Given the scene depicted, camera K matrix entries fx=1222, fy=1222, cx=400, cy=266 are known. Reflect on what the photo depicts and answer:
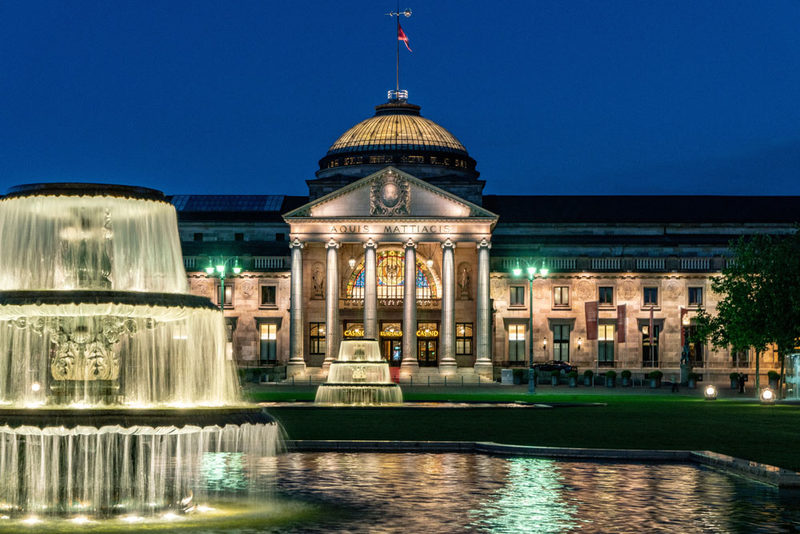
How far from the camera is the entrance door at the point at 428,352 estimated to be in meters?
104

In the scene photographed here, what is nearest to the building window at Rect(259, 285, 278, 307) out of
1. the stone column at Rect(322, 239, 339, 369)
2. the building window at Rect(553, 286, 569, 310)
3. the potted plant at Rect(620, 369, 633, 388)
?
the stone column at Rect(322, 239, 339, 369)

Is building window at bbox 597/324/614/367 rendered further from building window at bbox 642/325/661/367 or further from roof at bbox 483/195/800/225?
roof at bbox 483/195/800/225

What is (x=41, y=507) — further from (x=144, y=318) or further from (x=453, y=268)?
(x=453, y=268)

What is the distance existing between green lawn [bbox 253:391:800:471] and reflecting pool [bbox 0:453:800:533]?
462cm

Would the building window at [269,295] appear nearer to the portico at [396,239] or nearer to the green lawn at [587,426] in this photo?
the portico at [396,239]

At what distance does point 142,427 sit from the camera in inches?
648

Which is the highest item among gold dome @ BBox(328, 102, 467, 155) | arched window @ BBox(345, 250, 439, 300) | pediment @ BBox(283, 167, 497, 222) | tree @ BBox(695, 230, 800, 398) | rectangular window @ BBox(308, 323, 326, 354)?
gold dome @ BBox(328, 102, 467, 155)

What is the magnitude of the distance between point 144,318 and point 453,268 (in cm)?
7937

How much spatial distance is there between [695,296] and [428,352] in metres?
23.3

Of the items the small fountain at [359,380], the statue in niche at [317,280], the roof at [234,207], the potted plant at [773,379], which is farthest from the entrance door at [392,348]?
the small fountain at [359,380]

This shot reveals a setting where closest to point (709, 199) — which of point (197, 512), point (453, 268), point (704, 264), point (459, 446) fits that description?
point (704, 264)

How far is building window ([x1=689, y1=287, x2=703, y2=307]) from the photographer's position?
103875mm

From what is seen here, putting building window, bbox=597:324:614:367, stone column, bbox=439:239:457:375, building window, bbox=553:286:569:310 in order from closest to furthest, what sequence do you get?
stone column, bbox=439:239:457:375, building window, bbox=597:324:614:367, building window, bbox=553:286:569:310

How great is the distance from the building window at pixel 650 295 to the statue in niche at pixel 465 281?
14757 mm
